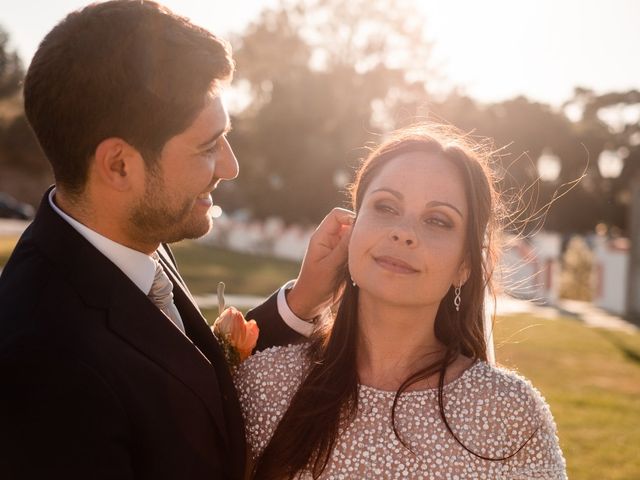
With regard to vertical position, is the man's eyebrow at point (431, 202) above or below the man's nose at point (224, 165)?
below

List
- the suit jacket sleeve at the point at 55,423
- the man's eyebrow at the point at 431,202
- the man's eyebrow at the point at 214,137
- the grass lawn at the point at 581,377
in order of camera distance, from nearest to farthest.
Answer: the suit jacket sleeve at the point at 55,423, the man's eyebrow at the point at 214,137, the man's eyebrow at the point at 431,202, the grass lawn at the point at 581,377

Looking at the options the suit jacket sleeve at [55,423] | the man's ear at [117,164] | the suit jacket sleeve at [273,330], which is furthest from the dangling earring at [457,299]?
the suit jacket sleeve at [55,423]

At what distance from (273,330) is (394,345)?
684mm

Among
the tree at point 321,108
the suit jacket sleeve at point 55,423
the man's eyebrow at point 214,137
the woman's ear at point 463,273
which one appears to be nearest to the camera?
the suit jacket sleeve at point 55,423

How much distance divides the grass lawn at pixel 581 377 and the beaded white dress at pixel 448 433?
257mm

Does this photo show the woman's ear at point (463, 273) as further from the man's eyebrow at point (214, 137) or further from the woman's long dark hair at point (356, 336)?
the man's eyebrow at point (214, 137)

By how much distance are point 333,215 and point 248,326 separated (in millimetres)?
627

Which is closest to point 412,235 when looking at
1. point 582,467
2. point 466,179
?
A: point 466,179

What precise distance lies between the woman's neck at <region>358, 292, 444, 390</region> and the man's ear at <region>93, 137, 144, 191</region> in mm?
1140

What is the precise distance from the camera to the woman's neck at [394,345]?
323 centimetres

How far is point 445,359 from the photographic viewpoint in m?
3.21

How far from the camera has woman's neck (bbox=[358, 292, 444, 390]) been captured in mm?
3230

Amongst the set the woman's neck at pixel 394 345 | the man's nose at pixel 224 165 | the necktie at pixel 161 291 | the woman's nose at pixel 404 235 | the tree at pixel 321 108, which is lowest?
the tree at pixel 321 108

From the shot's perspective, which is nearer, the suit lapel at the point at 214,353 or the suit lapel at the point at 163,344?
the suit lapel at the point at 163,344
